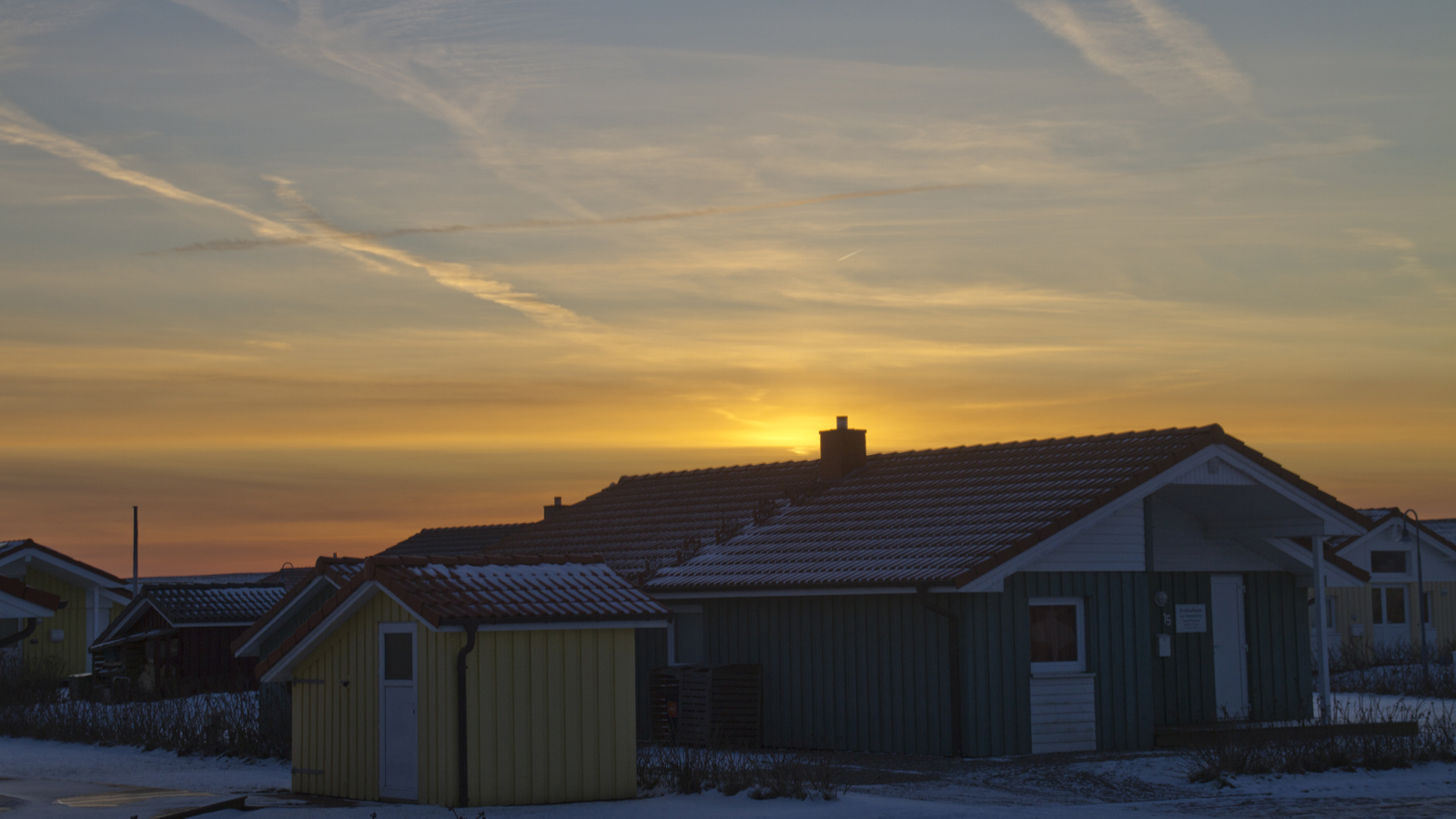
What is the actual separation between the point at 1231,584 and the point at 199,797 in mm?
15442

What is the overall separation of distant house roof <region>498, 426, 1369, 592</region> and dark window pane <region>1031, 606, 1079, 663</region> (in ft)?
4.50

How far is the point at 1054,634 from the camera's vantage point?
22.4m

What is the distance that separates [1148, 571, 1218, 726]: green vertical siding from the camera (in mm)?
23625

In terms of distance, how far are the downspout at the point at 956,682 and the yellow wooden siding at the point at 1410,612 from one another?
102 feet

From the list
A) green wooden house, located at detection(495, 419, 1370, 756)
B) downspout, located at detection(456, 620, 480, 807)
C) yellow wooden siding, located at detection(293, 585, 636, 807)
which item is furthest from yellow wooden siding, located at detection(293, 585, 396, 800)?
green wooden house, located at detection(495, 419, 1370, 756)

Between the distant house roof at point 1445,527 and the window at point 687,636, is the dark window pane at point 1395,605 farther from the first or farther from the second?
the window at point 687,636

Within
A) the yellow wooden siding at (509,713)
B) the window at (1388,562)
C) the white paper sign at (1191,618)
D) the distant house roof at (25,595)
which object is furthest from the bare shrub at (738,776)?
the window at (1388,562)

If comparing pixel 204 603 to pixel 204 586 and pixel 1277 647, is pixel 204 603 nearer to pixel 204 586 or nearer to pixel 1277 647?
pixel 204 586

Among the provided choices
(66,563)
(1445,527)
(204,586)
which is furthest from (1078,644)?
(1445,527)

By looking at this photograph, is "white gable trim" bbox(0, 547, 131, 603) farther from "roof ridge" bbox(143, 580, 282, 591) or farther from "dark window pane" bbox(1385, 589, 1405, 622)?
"dark window pane" bbox(1385, 589, 1405, 622)

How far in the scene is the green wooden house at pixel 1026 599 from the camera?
2155 centimetres

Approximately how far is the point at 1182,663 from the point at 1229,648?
45.3 inches

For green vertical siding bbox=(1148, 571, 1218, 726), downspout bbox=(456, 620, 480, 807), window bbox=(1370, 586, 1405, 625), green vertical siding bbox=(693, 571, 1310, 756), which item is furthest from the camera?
window bbox=(1370, 586, 1405, 625)

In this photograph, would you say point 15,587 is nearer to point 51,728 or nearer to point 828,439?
point 51,728
